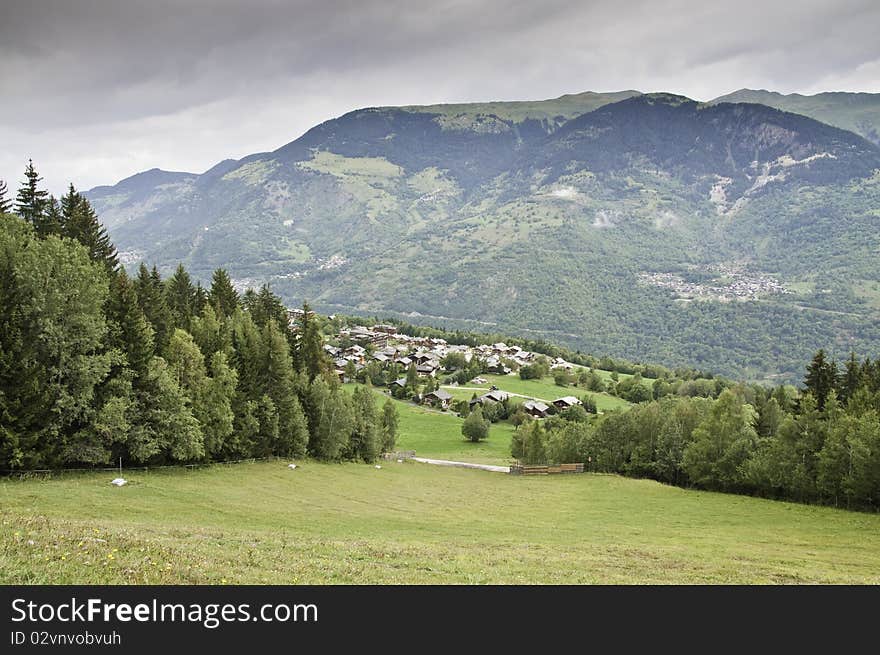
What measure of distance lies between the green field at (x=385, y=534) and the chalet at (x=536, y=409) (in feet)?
263

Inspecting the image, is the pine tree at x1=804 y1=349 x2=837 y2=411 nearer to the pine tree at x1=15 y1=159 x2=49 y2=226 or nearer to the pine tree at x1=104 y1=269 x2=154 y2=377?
the pine tree at x1=104 y1=269 x2=154 y2=377

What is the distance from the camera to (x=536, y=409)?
450ft

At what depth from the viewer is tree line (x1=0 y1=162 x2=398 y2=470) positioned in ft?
109

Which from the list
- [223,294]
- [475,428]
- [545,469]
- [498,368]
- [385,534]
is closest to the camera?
[385,534]

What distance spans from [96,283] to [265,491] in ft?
55.0

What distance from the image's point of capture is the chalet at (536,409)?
136 m

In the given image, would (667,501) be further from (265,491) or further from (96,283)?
(96,283)

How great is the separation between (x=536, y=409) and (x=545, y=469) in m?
62.3

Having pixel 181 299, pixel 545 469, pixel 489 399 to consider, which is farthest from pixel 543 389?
pixel 181 299

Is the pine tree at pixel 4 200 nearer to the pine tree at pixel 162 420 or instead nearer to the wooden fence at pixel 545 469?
the pine tree at pixel 162 420

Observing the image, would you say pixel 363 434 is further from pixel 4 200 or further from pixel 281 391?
pixel 4 200

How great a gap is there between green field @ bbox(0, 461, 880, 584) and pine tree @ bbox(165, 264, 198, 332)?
15475mm

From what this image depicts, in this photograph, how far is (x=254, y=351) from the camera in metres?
55.1
